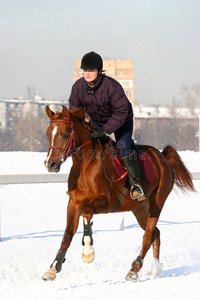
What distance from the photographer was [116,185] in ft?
21.2

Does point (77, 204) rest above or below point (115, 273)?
above

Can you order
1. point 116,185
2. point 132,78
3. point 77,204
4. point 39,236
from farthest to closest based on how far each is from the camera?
point 132,78, point 39,236, point 116,185, point 77,204

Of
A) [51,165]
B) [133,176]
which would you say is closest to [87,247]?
[51,165]

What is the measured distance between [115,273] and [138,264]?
2.15 feet

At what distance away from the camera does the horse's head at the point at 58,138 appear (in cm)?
548

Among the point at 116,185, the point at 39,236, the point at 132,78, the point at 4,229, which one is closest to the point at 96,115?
the point at 116,185

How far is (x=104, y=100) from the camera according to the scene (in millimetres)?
6426

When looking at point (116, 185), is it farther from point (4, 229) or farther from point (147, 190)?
point (4, 229)

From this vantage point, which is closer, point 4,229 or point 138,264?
point 138,264

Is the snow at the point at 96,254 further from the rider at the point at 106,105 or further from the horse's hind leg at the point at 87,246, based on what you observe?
the rider at the point at 106,105

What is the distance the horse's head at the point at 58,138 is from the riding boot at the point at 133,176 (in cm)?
104

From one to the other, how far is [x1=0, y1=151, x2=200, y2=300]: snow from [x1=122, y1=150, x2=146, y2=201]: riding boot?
3.37ft

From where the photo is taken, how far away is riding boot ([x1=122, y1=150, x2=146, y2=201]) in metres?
6.61

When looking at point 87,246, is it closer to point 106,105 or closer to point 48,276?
point 48,276
